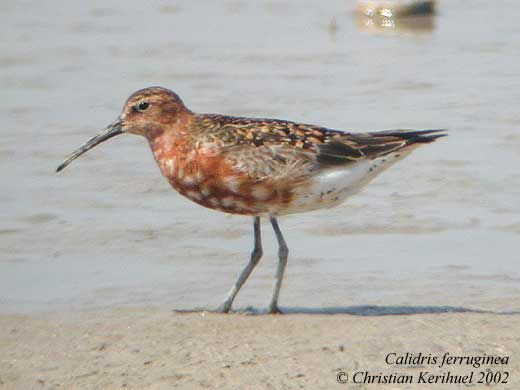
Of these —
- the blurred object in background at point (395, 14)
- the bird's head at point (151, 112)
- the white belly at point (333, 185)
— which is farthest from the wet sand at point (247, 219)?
the bird's head at point (151, 112)

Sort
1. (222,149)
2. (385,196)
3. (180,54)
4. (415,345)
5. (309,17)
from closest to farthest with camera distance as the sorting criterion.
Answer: (415,345)
(222,149)
(385,196)
(180,54)
(309,17)

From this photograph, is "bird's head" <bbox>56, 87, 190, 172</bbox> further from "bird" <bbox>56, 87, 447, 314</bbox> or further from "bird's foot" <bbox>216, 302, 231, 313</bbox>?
"bird's foot" <bbox>216, 302, 231, 313</bbox>

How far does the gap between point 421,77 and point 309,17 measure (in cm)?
378

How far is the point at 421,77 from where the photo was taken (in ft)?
48.8

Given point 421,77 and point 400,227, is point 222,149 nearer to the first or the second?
point 400,227

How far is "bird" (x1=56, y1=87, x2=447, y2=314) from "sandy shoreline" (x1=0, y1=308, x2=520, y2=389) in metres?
0.65

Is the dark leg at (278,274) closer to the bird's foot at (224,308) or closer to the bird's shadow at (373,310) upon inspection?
the bird's shadow at (373,310)

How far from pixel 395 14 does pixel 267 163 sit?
9955 mm

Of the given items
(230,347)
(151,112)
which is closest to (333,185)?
(151,112)

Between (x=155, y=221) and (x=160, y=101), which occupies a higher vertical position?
(x=160, y=101)

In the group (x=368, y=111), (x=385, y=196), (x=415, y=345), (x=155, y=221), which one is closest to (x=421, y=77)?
(x=368, y=111)

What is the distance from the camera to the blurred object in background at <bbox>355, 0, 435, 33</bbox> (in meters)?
17.9

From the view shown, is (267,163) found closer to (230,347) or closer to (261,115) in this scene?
(230,347)

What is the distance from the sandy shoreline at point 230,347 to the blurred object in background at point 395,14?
10243 mm
